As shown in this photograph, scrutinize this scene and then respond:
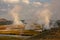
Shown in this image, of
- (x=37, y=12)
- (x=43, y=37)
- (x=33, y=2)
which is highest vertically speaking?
(x=33, y=2)

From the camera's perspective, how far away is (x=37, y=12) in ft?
7.05

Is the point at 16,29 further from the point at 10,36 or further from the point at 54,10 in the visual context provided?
the point at 54,10

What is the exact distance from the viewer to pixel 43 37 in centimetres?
211

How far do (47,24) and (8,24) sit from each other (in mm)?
504

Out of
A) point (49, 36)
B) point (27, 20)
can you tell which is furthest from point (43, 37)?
point (27, 20)

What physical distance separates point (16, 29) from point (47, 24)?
40 centimetres

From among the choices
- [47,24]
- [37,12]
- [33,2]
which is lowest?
[47,24]

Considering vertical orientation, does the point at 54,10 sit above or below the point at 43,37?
above

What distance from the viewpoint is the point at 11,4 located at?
2.19 meters

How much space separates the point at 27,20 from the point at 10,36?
297 mm

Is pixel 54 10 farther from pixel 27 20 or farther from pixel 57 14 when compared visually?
pixel 27 20

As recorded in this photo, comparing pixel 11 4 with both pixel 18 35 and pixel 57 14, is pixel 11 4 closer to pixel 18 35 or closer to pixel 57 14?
pixel 18 35

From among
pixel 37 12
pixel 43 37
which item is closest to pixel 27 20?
pixel 37 12

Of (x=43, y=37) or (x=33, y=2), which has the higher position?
(x=33, y=2)
